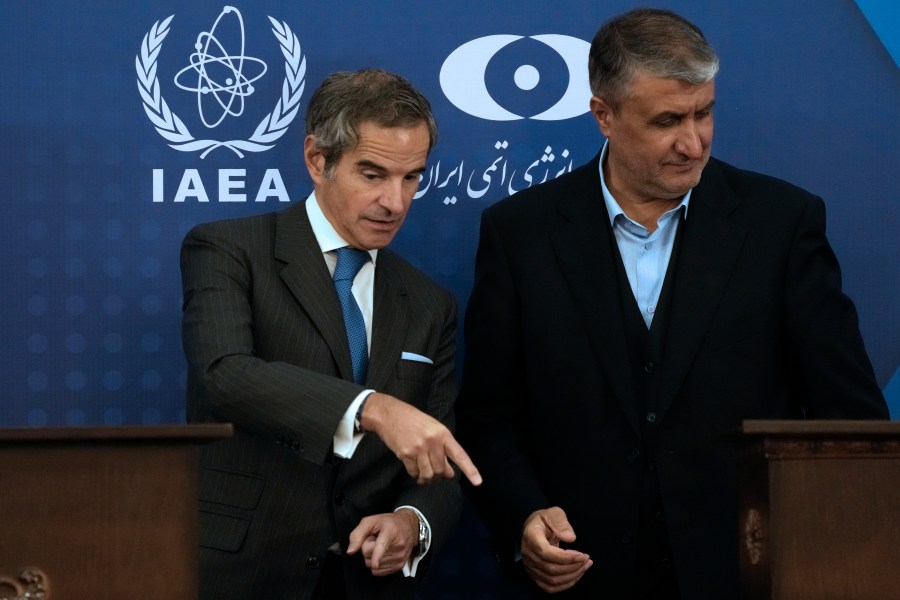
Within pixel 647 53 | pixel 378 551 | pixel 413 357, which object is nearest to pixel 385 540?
pixel 378 551

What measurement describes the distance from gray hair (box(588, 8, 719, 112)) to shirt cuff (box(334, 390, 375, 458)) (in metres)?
0.93

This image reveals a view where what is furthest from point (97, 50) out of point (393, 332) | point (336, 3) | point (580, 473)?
point (580, 473)

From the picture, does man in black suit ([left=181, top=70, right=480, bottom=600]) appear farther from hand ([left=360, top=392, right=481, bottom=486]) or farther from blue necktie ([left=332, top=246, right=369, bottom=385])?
hand ([left=360, top=392, right=481, bottom=486])

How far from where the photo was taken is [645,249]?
9.23 feet

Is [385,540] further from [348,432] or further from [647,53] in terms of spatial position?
[647,53]

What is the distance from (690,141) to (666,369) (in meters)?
0.46

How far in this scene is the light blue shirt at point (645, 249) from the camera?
2.77 metres

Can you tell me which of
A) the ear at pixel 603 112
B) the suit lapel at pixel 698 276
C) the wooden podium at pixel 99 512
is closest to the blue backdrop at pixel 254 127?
the ear at pixel 603 112

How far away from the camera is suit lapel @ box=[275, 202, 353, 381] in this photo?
257 cm

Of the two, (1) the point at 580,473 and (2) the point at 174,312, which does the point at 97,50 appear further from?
(1) the point at 580,473

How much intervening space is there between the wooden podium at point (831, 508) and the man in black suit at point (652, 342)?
683 mm

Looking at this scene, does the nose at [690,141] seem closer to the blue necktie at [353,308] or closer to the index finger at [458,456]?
the blue necktie at [353,308]

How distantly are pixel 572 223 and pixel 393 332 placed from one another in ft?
1.57

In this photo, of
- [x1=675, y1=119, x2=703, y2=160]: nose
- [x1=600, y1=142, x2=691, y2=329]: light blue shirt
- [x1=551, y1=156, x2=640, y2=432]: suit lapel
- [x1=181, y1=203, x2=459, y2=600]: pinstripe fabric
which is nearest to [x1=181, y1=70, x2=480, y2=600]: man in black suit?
[x1=181, y1=203, x2=459, y2=600]: pinstripe fabric
